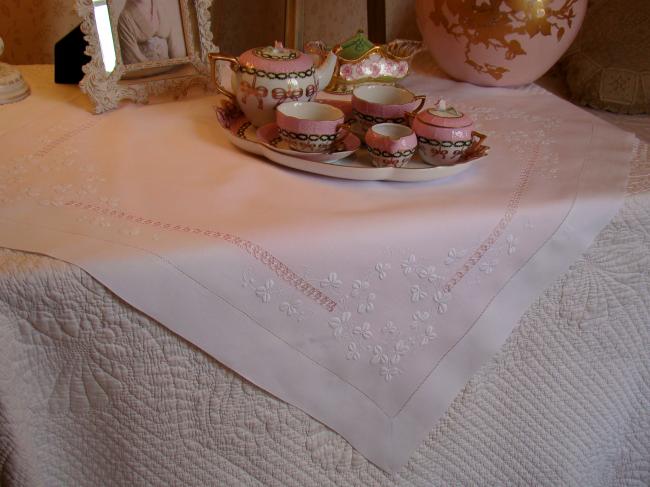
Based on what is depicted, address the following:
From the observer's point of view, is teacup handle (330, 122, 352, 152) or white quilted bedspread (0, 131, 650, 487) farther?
teacup handle (330, 122, 352, 152)

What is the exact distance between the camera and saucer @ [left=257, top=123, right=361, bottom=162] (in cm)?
72

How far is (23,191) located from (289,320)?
0.32 meters

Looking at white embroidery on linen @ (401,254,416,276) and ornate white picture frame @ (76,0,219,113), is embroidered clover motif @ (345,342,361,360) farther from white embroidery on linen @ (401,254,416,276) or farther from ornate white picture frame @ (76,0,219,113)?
ornate white picture frame @ (76,0,219,113)

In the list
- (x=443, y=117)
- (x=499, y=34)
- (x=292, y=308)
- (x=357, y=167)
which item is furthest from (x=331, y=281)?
(x=499, y=34)

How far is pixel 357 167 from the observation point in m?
0.71

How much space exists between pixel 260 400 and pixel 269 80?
0.41m

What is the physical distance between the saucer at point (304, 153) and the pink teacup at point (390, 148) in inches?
1.5

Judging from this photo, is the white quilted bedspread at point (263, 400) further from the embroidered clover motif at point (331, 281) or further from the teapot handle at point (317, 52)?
the teapot handle at point (317, 52)

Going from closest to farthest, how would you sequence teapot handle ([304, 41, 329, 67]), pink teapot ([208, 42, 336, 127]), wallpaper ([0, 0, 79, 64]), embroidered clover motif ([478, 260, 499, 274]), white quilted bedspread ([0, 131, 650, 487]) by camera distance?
white quilted bedspread ([0, 131, 650, 487]) < embroidered clover motif ([478, 260, 499, 274]) < pink teapot ([208, 42, 336, 127]) < teapot handle ([304, 41, 329, 67]) < wallpaper ([0, 0, 79, 64])

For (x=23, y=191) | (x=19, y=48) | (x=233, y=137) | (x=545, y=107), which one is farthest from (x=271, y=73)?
(x=19, y=48)

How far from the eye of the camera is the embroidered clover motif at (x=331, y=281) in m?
0.61

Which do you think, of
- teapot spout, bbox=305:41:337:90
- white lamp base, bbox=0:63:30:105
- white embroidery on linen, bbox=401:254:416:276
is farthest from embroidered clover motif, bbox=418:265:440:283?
white lamp base, bbox=0:63:30:105

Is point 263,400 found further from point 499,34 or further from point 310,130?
point 499,34

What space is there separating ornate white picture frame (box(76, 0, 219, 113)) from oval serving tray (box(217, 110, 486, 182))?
0.63ft
